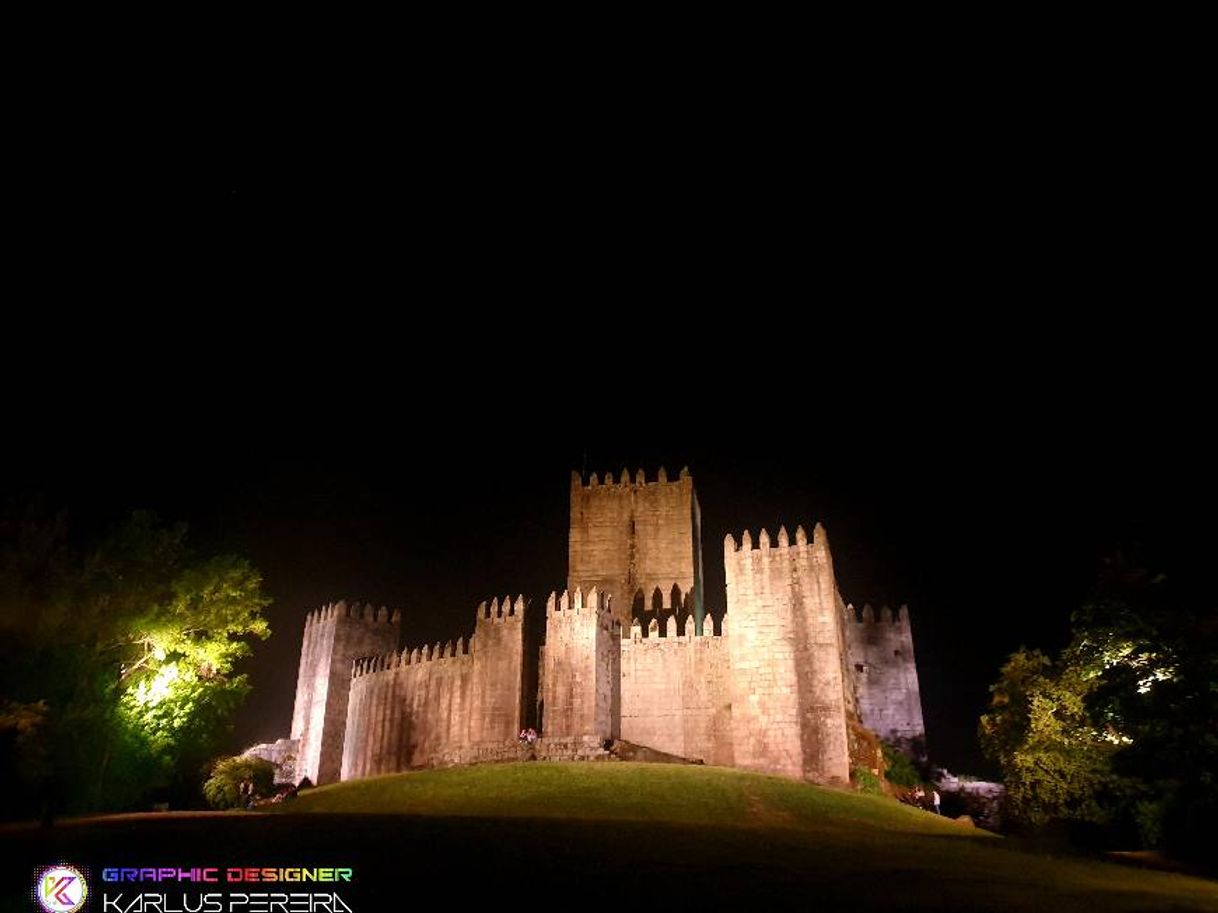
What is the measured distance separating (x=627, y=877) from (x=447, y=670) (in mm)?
32533

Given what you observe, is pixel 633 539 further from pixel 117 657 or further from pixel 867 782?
pixel 117 657

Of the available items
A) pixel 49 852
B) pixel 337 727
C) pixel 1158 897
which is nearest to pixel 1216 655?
pixel 1158 897

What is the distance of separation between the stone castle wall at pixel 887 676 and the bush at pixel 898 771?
18.6 feet

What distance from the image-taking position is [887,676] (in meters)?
45.8

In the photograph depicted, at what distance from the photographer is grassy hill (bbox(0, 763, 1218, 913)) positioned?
1174 centimetres

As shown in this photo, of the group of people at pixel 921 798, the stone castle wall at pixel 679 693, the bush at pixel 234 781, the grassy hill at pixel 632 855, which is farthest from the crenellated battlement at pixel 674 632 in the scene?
the bush at pixel 234 781

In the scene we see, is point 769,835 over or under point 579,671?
under

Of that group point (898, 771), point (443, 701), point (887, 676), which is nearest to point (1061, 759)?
point (898, 771)

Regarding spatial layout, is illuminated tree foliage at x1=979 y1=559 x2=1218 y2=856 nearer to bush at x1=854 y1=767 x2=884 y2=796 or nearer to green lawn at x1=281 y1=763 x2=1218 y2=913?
green lawn at x1=281 y1=763 x2=1218 y2=913

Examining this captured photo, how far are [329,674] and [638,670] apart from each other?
2309 centimetres

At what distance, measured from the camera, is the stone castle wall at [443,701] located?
40562mm

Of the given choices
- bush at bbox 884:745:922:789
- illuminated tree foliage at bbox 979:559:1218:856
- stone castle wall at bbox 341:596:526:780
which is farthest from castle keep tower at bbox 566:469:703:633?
illuminated tree foliage at bbox 979:559:1218:856

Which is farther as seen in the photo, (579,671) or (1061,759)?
(579,671)

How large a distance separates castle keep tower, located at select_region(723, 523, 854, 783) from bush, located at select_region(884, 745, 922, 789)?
3.11 metres
